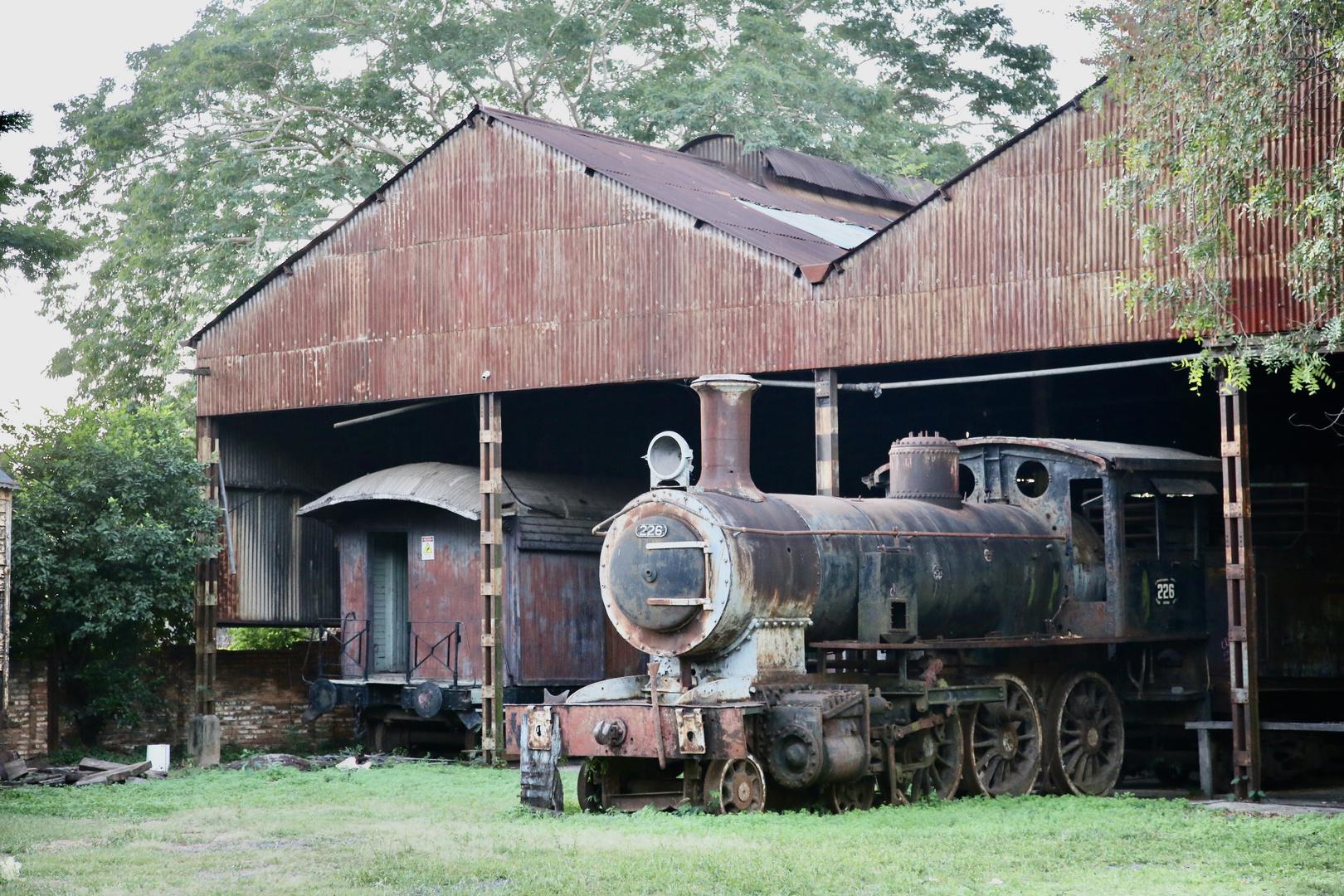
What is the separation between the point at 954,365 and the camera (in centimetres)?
2111

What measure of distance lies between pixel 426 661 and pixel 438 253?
5.48 meters

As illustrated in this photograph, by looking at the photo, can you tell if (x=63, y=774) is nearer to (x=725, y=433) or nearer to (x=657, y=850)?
(x=725, y=433)

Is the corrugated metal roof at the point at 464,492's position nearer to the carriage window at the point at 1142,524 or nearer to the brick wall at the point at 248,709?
the brick wall at the point at 248,709

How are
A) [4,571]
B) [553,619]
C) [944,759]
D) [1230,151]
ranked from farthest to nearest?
[553,619], [4,571], [1230,151], [944,759]

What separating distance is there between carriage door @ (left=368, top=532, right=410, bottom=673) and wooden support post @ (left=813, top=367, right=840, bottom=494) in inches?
286

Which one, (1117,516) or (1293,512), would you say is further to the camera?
(1293,512)

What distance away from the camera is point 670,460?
44.3 ft

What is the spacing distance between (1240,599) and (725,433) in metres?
5.29

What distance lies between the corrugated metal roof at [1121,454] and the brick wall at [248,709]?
39.9ft

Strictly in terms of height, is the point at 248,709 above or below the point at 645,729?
below

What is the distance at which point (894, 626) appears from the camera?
45.5 ft

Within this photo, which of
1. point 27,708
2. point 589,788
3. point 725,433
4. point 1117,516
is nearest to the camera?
point 589,788

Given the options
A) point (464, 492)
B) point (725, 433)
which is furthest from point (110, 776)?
point (725, 433)

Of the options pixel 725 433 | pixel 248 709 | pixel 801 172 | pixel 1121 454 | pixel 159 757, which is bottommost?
pixel 159 757
